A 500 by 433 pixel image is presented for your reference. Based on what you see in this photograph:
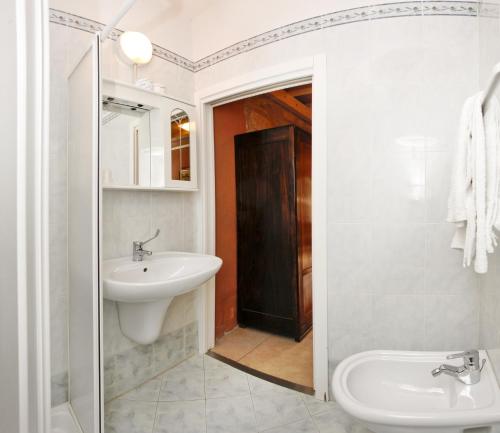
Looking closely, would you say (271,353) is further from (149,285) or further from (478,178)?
(478,178)

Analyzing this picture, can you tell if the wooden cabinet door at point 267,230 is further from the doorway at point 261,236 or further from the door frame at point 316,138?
the door frame at point 316,138

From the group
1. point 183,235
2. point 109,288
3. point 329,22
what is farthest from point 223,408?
point 329,22

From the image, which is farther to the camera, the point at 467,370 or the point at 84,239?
the point at 84,239

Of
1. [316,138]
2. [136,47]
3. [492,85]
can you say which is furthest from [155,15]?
[492,85]

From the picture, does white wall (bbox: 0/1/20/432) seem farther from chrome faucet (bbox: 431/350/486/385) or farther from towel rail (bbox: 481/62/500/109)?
chrome faucet (bbox: 431/350/486/385)

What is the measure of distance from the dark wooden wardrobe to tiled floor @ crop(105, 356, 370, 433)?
0.72 metres

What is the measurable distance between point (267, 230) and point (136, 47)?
1566mm

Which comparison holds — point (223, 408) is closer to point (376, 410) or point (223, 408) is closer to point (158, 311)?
point (158, 311)

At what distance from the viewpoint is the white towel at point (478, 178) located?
83 cm

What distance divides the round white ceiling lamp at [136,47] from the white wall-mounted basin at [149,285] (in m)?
1.13

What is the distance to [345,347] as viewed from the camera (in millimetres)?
1512

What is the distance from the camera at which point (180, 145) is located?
181 centimetres

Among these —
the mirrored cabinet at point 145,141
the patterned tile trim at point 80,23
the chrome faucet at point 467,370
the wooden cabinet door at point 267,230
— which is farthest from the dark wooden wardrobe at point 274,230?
the chrome faucet at point 467,370

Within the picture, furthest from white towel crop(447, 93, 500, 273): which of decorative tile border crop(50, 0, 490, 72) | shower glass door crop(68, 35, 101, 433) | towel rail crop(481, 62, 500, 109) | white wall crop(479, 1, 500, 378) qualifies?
shower glass door crop(68, 35, 101, 433)
